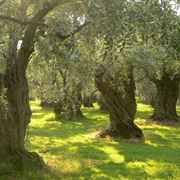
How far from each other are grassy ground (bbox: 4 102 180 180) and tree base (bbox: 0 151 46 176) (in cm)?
44

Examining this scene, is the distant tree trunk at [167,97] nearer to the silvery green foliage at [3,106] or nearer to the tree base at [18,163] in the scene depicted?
the tree base at [18,163]

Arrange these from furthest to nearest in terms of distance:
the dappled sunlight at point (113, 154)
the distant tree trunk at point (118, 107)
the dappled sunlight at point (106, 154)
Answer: the distant tree trunk at point (118, 107)
the dappled sunlight at point (113, 154)
the dappled sunlight at point (106, 154)

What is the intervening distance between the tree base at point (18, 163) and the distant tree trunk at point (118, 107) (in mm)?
11423

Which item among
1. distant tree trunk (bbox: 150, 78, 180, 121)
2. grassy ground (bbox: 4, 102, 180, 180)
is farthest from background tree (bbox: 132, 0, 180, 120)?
grassy ground (bbox: 4, 102, 180, 180)

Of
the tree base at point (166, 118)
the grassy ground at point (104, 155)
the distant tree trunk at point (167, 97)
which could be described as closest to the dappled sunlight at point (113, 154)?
the grassy ground at point (104, 155)

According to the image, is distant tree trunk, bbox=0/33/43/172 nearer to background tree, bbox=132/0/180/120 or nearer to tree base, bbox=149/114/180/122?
background tree, bbox=132/0/180/120

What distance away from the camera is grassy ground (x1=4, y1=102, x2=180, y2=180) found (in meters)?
17.4

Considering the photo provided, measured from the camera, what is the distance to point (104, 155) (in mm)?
22391

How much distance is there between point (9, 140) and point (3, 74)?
8.39ft

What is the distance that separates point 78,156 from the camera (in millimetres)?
21922

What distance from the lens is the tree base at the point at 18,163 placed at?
A: 1638 cm

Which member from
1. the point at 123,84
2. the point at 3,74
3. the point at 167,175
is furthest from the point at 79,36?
the point at 123,84

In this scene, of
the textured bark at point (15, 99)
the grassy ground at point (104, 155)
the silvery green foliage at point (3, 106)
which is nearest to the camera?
the silvery green foliage at point (3, 106)

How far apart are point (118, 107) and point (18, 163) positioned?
12786mm
